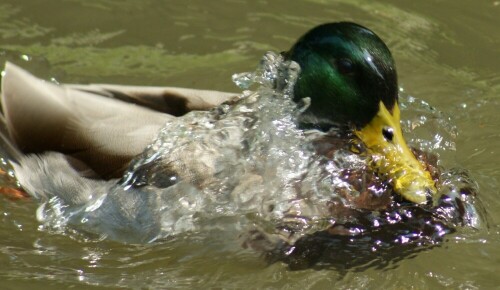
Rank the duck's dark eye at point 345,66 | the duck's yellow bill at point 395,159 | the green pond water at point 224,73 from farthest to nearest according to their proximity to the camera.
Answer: the duck's dark eye at point 345,66, the duck's yellow bill at point 395,159, the green pond water at point 224,73

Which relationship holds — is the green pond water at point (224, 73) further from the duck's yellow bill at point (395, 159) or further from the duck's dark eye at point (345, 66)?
the duck's dark eye at point (345, 66)

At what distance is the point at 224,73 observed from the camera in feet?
21.7

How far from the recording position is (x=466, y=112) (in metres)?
6.22

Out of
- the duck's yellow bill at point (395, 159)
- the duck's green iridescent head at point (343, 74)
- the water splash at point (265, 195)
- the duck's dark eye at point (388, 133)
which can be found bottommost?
the water splash at point (265, 195)

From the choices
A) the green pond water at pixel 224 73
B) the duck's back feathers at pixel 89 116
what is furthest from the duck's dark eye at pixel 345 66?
the green pond water at pixel 224 73

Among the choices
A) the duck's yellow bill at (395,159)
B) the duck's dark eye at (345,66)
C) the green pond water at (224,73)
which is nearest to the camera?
the green pond water at (224,73)

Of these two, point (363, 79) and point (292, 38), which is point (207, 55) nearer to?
point (292, 38)

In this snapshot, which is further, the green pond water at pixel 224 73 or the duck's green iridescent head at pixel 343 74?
the duck's green iridescent head at pixel 343 74

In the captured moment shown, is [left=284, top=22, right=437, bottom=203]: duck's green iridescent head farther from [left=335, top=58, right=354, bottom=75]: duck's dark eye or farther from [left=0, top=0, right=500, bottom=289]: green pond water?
[left=0, top=0, right=500, bottom=289]: green pond water

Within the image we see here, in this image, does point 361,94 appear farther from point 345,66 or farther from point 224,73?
point 224,73

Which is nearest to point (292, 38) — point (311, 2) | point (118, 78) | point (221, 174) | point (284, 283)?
point (311, 2)

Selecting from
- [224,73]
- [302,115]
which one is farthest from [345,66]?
[224,73]

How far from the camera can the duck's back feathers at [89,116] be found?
195 inches

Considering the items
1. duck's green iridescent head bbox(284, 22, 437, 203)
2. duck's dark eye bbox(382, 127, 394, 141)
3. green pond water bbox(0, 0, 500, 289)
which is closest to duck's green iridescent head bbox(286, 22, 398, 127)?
duck's green iridescent head bbox(284, 22, 437, 203)
